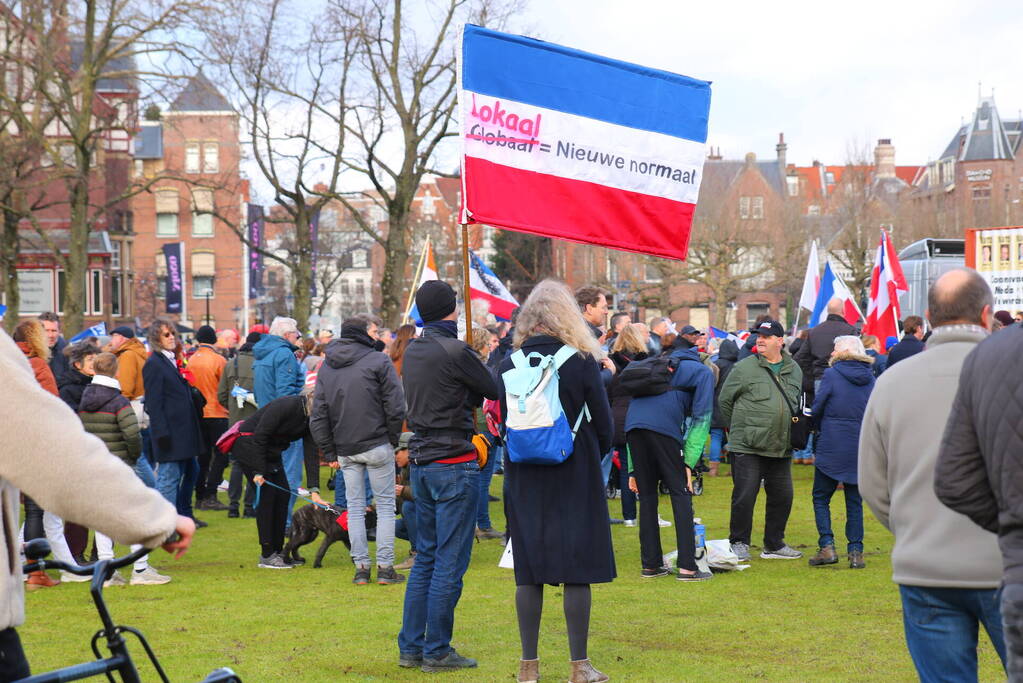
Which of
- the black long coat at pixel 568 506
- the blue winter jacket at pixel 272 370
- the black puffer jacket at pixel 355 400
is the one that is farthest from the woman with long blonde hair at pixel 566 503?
the blue winter jacket at pixel 272 370

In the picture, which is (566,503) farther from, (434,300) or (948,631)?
(948,631)

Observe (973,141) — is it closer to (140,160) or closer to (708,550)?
(140,160)

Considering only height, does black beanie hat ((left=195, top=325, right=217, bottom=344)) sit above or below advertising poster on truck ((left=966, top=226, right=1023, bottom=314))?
below

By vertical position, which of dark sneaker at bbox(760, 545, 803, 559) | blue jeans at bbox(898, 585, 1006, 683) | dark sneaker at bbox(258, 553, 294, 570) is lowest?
dark sneaker at bbox(258, 553, 294, 570)

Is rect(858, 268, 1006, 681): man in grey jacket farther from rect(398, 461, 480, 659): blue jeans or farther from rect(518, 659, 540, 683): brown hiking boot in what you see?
rect(398, 461, 480, 659): blue jeans

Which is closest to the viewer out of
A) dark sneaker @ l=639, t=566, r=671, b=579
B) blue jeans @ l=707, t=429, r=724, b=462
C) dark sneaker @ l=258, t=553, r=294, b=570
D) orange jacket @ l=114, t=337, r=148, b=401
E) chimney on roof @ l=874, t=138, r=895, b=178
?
dark sneaker @ l=639, t=566, r=671, b=579

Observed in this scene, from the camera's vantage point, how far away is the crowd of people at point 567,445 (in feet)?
13.9

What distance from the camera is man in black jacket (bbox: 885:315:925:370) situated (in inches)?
581

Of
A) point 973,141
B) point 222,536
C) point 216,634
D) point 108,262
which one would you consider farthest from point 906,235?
point 216,634

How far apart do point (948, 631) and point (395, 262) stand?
102 feet

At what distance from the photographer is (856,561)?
10.6 m

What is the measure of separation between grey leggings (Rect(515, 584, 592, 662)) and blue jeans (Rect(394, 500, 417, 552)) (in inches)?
150

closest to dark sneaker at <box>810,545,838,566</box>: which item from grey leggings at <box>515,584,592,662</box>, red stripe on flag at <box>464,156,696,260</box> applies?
red stripe on flag at <box>464,156,696,260</box>

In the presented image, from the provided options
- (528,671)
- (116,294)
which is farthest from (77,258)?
(116,294)
